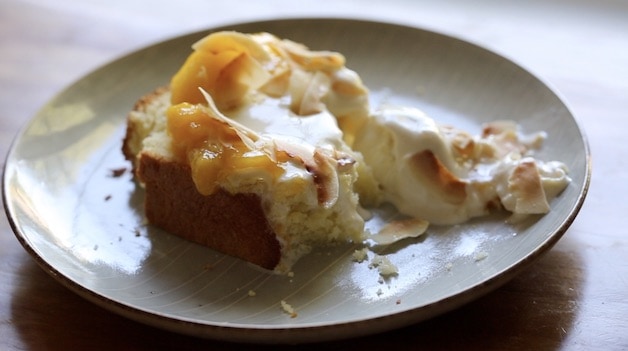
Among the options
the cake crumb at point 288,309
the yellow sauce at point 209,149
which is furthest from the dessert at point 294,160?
the cake crumb at point 288,309

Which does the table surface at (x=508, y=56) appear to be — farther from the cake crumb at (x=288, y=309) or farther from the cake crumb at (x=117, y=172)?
the cake crumb at (x=117, y=172)

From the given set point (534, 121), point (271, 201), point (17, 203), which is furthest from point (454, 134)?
point (17, 203)

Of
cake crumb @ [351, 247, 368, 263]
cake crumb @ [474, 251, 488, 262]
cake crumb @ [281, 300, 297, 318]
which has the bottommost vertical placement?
cake crumb @ [281, 300, 297, 318]

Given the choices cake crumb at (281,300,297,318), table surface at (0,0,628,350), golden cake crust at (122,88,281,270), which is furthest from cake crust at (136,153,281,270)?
table surface at (0,0,628,350)

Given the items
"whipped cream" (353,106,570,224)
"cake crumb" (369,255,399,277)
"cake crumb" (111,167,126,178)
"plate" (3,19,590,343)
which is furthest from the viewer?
"cake crumb" (111,167,126,178)

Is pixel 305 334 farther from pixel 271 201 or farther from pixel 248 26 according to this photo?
pixel 248 26

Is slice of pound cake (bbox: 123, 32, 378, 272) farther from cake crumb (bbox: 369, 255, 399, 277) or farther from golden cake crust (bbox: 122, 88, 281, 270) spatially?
cake crumb (bbox: 369, 255, 399, 277)
